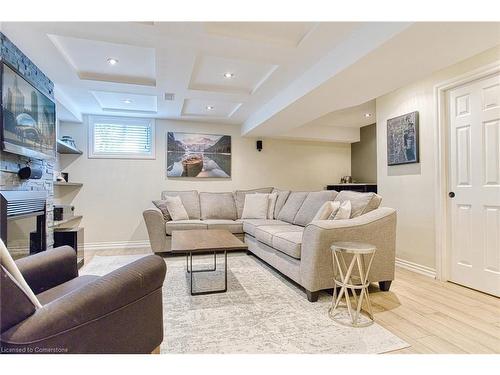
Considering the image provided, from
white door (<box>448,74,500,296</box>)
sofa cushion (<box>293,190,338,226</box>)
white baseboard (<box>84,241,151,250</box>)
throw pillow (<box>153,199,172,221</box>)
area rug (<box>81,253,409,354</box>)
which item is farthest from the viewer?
white baseboard (<box>84,241,151,250</box>)

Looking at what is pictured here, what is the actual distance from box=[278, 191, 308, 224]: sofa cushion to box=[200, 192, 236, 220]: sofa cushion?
884mm

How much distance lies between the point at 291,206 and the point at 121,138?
312 centimetres

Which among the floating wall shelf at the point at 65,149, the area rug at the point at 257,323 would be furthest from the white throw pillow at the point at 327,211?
the floating wall shelf at the point at 65,149

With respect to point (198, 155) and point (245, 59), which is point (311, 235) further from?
point (198, 155)

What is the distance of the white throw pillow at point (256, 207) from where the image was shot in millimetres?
4562

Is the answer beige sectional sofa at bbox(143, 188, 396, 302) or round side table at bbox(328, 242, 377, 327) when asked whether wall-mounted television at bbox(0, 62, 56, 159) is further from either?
round side table at bbox(328, 242, 377, 327)

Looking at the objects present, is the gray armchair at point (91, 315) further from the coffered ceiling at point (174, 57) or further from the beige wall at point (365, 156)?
the beige wall at point (365, 156)

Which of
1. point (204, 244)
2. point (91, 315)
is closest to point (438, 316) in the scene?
point (204, 244)

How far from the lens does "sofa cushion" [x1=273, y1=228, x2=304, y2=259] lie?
2518 mm

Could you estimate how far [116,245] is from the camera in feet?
15.0

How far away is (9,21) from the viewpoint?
6.33 ft

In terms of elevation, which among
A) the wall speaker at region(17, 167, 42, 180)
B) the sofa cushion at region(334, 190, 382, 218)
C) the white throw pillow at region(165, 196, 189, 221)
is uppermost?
the wall speaker at region(17, 167, 42, 180)

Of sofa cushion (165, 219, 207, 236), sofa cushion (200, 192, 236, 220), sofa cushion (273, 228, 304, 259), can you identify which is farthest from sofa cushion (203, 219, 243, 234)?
sofa cushion (273, 228, 304, 259)
